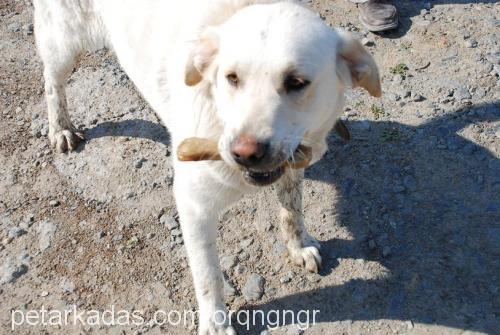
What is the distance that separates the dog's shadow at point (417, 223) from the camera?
335cm

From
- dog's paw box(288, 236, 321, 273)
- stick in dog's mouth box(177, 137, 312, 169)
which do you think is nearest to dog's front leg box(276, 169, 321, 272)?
dog's paw box(288, 236, 321, 273)

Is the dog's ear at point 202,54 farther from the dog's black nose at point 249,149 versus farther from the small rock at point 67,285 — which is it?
the small rock at point 67,285

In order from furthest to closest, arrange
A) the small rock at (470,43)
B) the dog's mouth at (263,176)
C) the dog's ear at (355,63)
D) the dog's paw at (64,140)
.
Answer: the small rock at (470,43), the dog's paw at (64,140), the dog's ear at (355,63), the dog's mouth at (263,176)

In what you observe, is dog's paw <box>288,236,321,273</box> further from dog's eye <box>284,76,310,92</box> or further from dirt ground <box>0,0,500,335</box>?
dog's eye <box>284,76,310,92</box>

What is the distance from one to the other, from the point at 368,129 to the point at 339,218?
0.85 meters

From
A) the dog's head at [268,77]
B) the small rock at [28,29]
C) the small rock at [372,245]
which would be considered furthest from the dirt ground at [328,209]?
the dog's head at [268,77]

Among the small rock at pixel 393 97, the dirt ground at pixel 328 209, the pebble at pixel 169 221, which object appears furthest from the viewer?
the small rock at pixel 393 97

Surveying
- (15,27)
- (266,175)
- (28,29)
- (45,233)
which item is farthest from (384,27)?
(15,27)

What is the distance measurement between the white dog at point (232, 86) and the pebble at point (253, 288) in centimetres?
26

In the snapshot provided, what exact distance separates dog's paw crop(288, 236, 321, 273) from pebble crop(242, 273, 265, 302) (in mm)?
260

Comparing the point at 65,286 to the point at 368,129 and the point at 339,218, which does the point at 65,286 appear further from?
the point at 368,129

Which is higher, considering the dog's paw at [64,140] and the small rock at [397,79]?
the small rock at [397,79]

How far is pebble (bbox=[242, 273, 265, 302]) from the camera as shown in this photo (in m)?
3.47

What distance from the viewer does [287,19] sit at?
244cm
